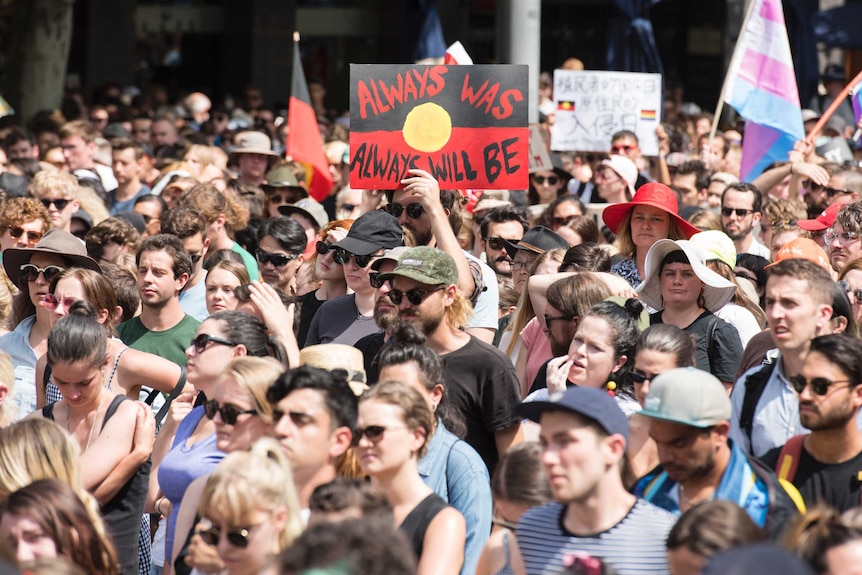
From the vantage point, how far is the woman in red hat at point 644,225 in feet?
23.3

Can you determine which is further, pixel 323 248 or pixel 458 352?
pixel 323 248

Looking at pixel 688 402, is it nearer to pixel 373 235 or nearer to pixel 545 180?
pixel 373 235

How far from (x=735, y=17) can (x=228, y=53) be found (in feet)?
34.0

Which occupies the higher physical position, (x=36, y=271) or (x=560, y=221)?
(x=560, y=221)

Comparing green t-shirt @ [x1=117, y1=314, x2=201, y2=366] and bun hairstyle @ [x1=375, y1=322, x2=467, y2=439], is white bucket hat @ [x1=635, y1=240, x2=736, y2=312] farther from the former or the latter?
green t-shirt @ [x1=117, y1=314, x2=201, y2=366]

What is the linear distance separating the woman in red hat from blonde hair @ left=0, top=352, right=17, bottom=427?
117 inches

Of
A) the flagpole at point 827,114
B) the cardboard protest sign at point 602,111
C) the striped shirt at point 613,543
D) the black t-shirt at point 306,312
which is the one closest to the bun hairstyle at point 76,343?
the black t-shirt at point 306,312

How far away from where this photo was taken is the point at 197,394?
5.47 meters

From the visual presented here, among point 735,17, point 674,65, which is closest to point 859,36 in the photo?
point 735,17

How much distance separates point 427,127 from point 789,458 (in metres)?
3.16

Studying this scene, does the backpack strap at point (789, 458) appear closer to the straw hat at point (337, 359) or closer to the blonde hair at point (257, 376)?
the straw hat at point (337, 359)

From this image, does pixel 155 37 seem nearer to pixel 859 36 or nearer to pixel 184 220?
pixel 859 36

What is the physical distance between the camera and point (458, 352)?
5289 mm

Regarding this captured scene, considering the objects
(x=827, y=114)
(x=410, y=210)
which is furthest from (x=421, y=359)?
(x=827, y=114)
